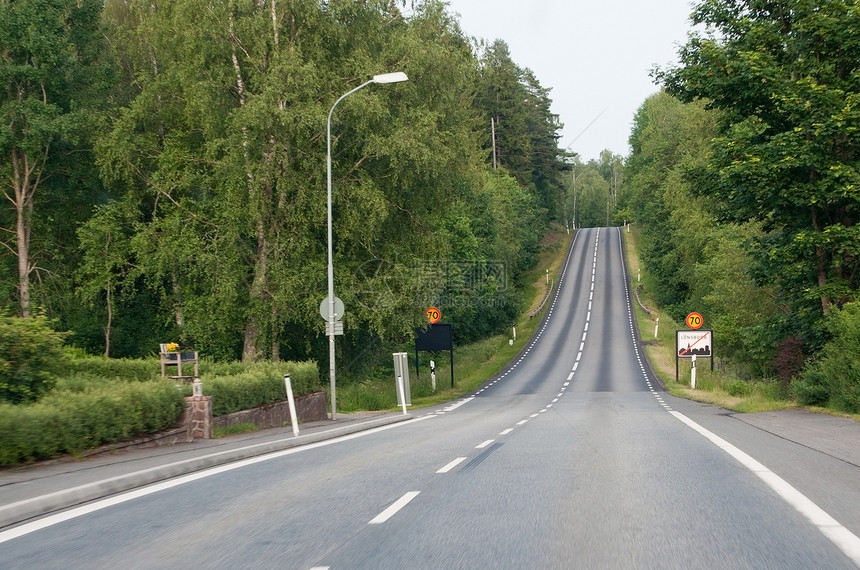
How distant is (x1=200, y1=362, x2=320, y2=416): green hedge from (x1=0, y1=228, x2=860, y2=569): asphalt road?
319 cm

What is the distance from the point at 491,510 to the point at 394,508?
90cm

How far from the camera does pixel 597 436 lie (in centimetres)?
1574

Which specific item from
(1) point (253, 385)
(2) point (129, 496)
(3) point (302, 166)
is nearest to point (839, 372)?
(1) point (253, 385)

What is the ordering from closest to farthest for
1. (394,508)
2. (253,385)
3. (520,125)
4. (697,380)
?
1. (394,508)
2. (253,385)
3. (697,380)
4. (520,125)

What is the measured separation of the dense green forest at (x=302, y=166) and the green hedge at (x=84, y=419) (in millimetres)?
11744

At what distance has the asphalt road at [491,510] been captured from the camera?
5805 mm

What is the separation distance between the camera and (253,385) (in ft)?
61.5

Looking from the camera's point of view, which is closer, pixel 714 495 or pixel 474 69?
pixel 714 495

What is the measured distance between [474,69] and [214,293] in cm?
1395

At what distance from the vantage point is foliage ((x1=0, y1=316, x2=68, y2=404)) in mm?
12797

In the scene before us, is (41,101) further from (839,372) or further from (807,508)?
(807,508)

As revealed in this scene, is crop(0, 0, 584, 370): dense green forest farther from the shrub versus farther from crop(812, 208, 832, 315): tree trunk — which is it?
crop(812, 208, 832, 315): tree trunk

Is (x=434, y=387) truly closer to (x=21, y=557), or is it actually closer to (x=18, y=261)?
(x=18, y=261)

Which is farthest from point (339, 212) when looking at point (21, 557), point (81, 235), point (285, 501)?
point (21, 557)
